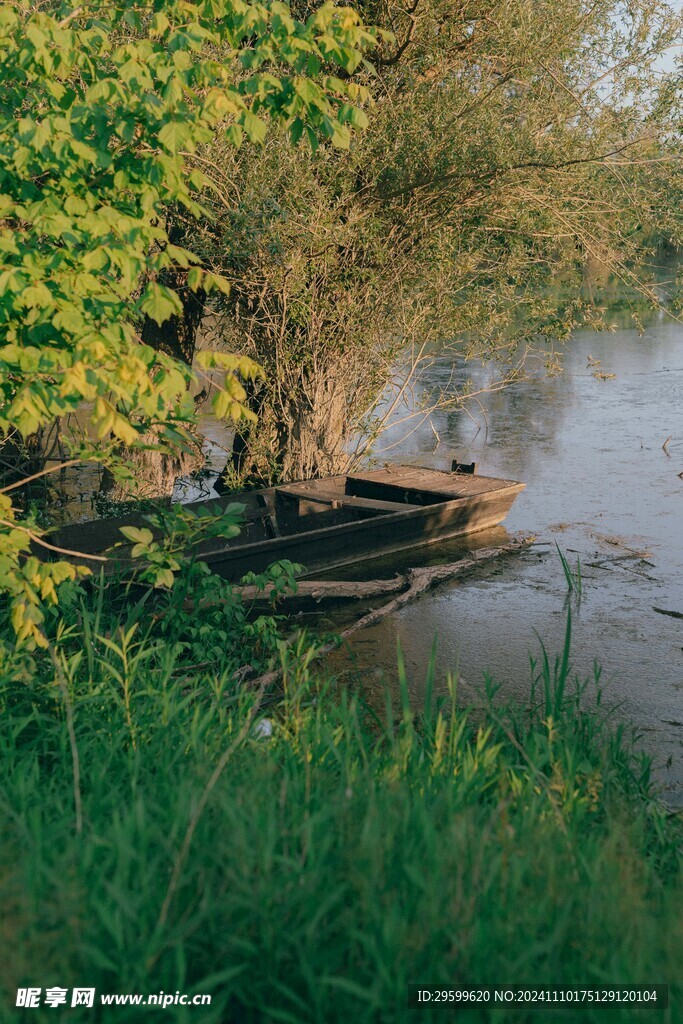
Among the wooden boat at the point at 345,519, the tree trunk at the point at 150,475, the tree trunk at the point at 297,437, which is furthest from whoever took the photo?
the tree trunk at the point at 150,475

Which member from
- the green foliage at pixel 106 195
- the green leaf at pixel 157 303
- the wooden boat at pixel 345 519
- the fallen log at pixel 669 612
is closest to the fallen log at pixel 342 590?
the wooden boat at pixel 345 519

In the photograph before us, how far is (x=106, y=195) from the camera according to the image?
5172mm

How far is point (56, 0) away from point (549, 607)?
7.42 m

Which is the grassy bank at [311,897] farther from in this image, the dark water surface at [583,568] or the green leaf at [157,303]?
the dark water surface at [583,568]

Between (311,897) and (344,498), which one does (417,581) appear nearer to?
(344,498)

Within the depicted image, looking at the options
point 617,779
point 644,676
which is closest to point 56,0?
point 644,676

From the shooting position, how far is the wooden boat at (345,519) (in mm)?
9477

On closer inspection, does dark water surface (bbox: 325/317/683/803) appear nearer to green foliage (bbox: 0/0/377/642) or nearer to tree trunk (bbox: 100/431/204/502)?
green foliage (bbox: 0/0/377/642)

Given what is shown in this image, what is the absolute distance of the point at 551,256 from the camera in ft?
43.5

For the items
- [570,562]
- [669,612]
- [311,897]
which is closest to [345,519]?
[570,562]

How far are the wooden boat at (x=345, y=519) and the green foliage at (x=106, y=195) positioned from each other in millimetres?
4045

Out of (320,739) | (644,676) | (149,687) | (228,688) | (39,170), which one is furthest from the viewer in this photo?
(644,676)

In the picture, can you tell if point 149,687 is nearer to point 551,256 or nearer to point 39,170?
point 39,170

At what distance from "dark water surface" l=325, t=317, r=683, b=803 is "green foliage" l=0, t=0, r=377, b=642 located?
7.11 feet
